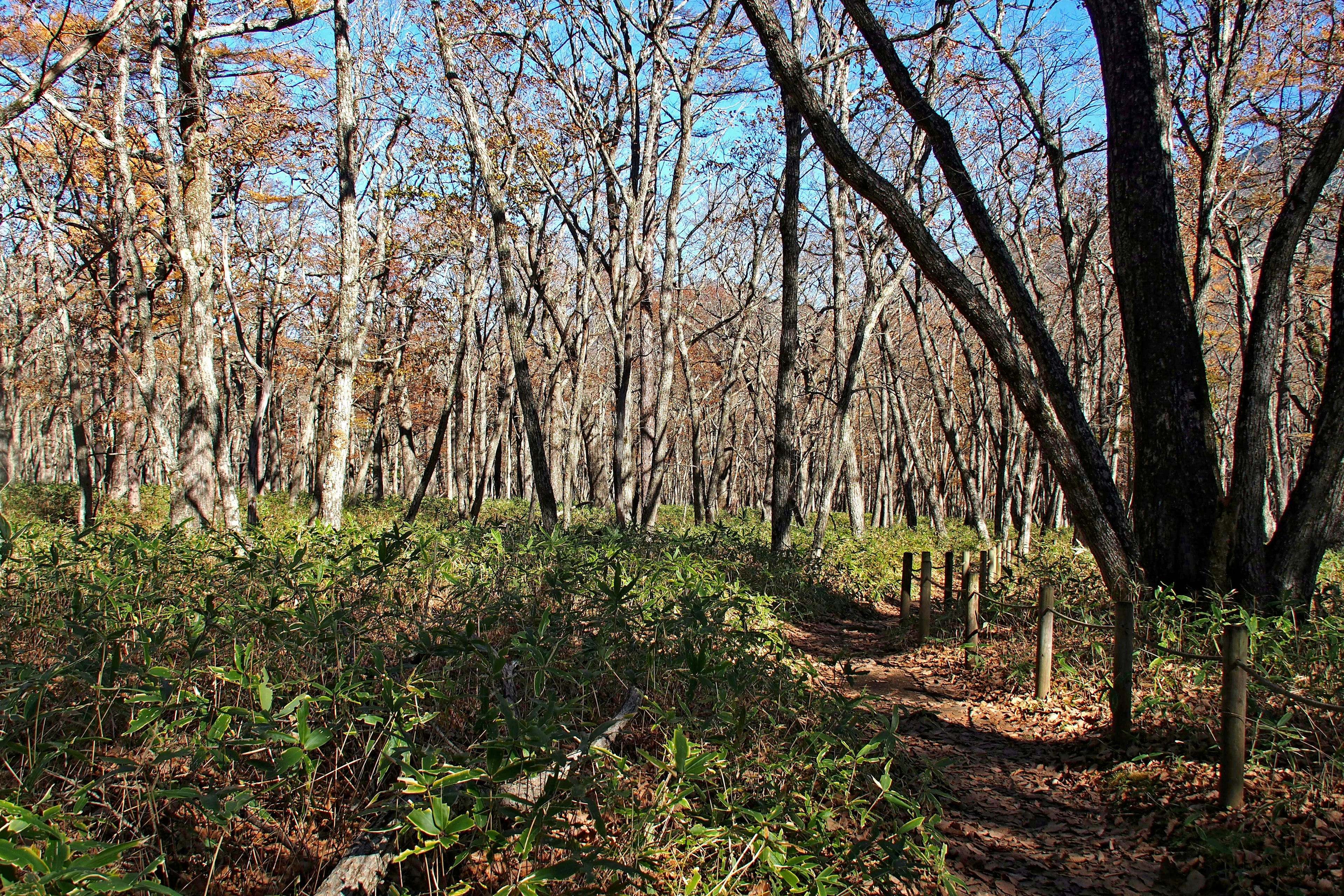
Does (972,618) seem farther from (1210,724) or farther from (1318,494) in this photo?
(1318,494)

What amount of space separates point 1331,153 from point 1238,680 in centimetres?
480

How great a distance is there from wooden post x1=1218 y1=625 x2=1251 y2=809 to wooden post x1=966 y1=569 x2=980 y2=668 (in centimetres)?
302

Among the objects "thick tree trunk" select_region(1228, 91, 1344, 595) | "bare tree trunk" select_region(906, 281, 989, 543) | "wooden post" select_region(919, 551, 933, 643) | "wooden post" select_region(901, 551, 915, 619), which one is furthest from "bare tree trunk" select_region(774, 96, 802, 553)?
"bare tree trunk" select_region(906, 281, 989, 543)

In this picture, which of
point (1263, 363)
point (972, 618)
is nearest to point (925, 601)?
point (972, 618)

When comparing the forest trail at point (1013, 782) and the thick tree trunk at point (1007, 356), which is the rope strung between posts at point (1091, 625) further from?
the thick tree trunk at point (1007, 356)

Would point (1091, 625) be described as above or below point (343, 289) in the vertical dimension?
below

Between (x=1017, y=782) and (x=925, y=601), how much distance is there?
341cm

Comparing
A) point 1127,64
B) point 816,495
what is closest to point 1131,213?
point 1127,64

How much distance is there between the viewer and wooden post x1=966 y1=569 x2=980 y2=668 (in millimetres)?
6895

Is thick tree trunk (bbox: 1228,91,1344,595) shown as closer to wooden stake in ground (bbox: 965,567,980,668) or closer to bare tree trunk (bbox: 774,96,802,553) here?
wooden stake in ground (bbox: 965,567,980,668)

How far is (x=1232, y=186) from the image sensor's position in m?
13.1

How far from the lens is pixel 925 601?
7988 millimetres

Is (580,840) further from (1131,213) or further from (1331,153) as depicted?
(1331,153)

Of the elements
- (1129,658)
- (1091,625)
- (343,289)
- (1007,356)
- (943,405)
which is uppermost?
(343,289)
